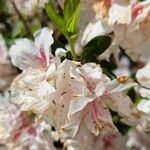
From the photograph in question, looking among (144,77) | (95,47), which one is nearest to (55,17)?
(95,47)

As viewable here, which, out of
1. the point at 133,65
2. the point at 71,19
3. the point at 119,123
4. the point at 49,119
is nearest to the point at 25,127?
the point at 119,123

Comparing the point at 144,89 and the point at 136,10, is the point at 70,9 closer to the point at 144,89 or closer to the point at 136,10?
the point at 136,10

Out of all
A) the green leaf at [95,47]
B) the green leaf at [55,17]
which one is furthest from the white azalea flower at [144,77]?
the green leaf at [55,17]

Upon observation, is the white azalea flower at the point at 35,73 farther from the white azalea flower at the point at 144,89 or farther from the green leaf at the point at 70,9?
the white azalea flower at the point at 144,89

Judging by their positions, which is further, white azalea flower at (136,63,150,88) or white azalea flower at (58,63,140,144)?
white azalea flower at (136,63,150,88)

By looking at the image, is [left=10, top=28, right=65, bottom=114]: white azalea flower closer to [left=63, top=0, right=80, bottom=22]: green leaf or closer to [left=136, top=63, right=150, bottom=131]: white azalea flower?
[left=63, top=0, right=80, bottom=22]: green leaf

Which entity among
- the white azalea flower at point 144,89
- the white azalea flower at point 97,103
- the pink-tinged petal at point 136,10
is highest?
the pink-tinged petal at point 136,10

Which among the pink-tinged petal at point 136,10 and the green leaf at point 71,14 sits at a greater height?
the green leaf at point 71,14

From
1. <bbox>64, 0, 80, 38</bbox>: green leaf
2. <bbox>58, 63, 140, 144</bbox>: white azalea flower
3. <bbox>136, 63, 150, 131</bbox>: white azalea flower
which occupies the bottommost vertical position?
<bbox>136, 63, 150, 131</bbox>: white azalea flower

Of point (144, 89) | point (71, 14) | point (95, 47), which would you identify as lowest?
point (144, 89)

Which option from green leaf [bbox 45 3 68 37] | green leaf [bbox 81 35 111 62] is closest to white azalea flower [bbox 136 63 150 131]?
green leaf [bbox 81 35 111 62]
